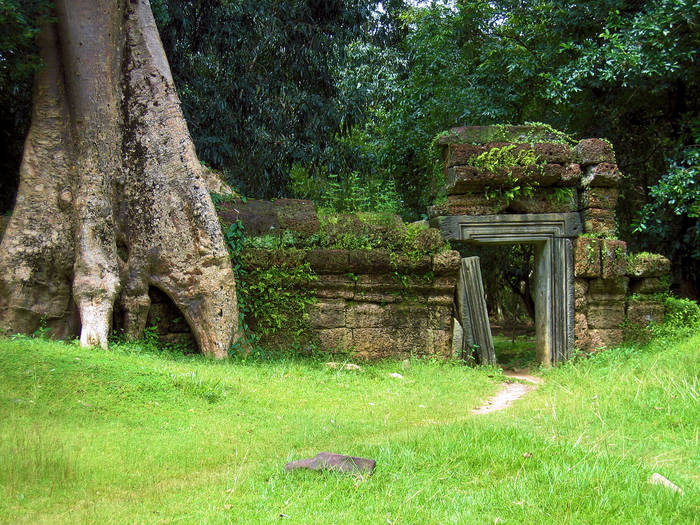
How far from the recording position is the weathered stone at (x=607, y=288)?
28.1 ft

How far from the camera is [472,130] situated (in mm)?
8672

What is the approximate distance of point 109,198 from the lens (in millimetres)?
6648

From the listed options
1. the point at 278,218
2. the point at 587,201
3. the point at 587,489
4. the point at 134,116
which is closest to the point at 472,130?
the point at 587,201

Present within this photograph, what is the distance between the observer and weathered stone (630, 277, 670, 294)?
8.71 meters

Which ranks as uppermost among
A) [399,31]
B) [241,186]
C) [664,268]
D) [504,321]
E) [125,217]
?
[399,31]

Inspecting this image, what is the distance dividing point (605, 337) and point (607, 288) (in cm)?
65

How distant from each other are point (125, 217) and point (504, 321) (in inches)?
654

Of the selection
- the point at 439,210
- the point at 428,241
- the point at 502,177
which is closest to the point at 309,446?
the point at 428,241

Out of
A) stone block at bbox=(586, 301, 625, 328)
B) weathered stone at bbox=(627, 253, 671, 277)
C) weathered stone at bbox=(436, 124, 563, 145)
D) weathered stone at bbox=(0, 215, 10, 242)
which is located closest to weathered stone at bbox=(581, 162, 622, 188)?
weathered stone at bbox=(436, 124, 563, 145)

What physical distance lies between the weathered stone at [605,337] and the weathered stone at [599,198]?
5.43 feet

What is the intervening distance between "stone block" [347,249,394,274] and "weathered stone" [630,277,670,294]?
3.52 meters

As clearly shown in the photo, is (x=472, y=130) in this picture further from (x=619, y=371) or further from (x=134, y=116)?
(x=134, y=116)

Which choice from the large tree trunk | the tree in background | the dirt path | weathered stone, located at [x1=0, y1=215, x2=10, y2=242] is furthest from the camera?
the tree in background

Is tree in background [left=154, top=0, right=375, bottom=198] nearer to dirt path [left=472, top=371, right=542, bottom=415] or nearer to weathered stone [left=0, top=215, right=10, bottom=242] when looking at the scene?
weathered stone [left=0, top=215, right=10, bottom=242]
